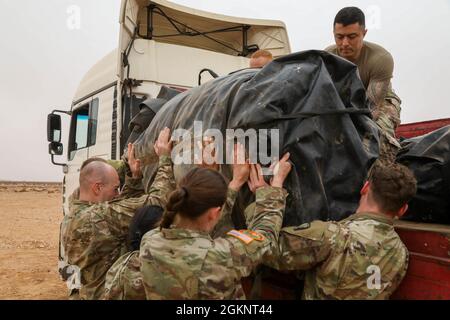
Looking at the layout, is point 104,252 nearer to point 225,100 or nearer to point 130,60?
point 225,100

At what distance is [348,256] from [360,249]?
55 millimetres

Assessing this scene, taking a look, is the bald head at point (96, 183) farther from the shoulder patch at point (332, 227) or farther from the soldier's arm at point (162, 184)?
the shoulder patch at point (332, 227)

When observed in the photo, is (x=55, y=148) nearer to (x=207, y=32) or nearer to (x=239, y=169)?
(x=207, y=32)

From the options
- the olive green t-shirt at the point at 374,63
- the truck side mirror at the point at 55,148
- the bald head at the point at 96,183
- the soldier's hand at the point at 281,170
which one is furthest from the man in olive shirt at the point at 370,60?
the truck side mirror at the point at 55,148

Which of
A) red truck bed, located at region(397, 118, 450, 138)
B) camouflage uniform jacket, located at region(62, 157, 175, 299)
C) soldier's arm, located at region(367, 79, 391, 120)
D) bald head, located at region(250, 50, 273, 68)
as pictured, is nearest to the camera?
camouflage uniform jacket, located at region(62, 157, 175, 299)

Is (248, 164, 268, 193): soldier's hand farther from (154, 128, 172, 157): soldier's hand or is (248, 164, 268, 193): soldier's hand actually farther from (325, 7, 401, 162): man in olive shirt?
(325, 7, 401, 162): man in olive shirt

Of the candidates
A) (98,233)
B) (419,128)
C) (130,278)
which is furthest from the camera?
(419,128)

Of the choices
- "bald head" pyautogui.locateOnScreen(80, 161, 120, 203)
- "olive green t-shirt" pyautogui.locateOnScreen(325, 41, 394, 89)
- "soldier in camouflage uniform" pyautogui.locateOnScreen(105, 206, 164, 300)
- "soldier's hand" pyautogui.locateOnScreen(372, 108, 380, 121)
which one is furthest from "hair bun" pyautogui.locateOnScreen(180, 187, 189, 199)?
"olive green t-shirt" pyautogui.locateOnScreen(325, 41, 394, 89)

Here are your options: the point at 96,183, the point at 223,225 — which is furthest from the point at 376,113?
the point at 96,183

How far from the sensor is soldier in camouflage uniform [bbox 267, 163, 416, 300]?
1.70 meters

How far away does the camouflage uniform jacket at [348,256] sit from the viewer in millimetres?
1697

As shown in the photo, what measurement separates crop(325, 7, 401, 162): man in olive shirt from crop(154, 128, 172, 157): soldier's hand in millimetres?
1232

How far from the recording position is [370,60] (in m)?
2.87

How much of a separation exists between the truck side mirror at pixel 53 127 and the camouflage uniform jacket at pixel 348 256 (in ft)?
15.3
